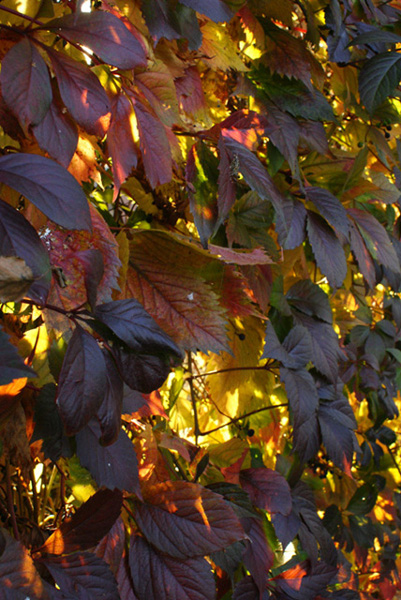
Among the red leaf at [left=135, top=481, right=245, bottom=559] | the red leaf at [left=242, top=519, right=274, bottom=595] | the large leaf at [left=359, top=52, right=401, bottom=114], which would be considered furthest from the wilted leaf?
the large leaf at [left=359, top=52, right=401, bottom=114]

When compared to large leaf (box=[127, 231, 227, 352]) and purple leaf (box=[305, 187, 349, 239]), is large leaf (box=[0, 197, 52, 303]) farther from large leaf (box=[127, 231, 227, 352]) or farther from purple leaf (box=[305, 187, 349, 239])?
purple leaf (box=[305, 187, 349, 239])

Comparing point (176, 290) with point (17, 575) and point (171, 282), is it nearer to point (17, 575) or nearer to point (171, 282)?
point (171, 282)

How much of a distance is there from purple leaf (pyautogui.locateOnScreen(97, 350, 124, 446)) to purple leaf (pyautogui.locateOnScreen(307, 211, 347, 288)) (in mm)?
471

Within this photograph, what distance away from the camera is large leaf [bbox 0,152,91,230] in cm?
33

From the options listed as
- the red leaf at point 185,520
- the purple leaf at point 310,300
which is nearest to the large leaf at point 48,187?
the red leaf at point 185,520

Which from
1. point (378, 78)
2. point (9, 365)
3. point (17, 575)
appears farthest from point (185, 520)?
point (378, 78)

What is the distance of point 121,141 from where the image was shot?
52 cm

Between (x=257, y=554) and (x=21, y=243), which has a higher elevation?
(x=21, y=243)

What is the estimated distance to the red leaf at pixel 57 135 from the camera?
1.39ft

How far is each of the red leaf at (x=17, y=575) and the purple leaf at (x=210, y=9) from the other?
492 millimetres

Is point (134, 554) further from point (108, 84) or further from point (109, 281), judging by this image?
point (108, 84)

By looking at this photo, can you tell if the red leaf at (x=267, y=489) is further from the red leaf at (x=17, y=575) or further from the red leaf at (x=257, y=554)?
the red leaf at (x=17, y=575)

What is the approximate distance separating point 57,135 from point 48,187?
0.11m

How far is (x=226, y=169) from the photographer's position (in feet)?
1.98
